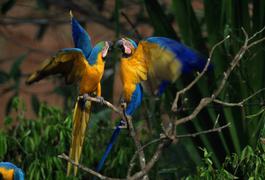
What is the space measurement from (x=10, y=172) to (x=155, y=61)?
804mm

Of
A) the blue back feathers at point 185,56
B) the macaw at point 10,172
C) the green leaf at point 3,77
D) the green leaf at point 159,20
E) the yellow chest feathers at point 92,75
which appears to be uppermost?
the blue back feathers at point 185,56

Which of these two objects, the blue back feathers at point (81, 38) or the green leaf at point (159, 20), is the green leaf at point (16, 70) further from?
the blue back feathers at point (81, 38)

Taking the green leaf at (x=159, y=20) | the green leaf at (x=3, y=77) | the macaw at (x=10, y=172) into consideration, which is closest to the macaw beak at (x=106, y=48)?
the macaw at (x=10, y=172)

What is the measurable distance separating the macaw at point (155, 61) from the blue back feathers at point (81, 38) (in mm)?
115

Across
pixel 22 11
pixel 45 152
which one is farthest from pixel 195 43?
pixel 22 11

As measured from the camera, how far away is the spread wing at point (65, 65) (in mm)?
3359

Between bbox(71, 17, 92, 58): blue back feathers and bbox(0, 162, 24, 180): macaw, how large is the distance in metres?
0.61

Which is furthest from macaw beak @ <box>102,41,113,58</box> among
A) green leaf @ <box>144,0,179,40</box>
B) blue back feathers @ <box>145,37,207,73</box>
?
green leaf @ <box>144,0,179,40</box>

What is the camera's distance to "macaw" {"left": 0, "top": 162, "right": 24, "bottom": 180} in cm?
371

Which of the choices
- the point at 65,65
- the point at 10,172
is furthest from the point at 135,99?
the point at 10,172

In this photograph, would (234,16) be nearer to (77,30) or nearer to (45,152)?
(45,152)

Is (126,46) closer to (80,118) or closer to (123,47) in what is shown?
(123,47)

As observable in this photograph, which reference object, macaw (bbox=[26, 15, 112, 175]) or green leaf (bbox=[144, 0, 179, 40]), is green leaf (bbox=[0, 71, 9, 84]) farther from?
macaw (bbox=[26, 15, 112, 175])

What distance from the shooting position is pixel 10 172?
3748 mm
